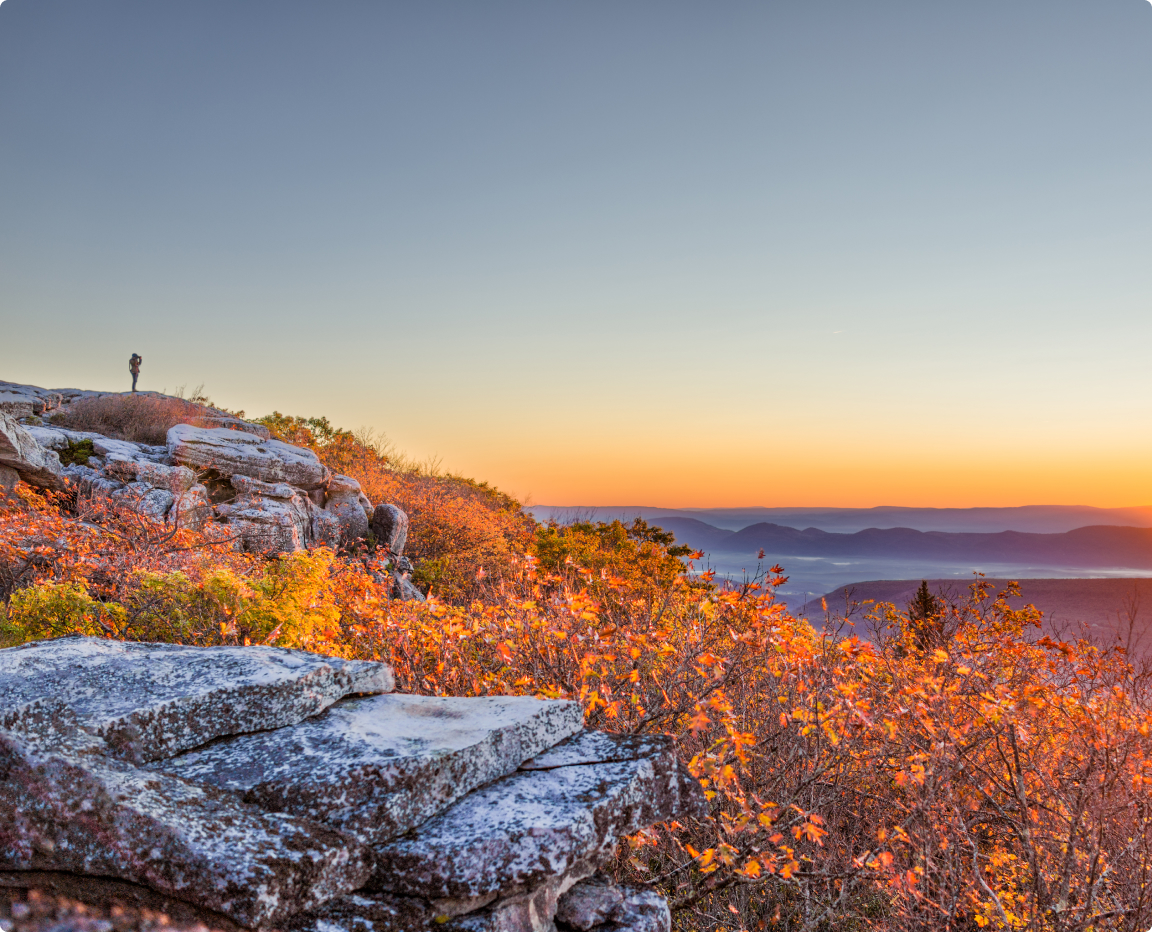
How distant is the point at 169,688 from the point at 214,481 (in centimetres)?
1409

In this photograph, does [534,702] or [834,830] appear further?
[834,830]

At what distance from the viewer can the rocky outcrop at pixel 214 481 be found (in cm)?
1273

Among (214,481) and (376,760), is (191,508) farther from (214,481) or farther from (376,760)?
(376,760)

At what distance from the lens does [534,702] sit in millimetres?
3664

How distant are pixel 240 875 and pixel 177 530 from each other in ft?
34.4

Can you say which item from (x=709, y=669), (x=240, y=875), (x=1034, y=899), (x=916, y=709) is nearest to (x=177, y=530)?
(x=709, y=669)

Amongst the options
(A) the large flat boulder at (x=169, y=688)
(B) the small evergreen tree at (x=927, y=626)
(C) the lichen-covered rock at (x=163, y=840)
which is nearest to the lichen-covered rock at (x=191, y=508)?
(A) the large flat boulder at (x=169, y=688)

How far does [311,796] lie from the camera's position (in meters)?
2.76

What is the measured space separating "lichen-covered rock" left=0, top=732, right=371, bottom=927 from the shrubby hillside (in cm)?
209

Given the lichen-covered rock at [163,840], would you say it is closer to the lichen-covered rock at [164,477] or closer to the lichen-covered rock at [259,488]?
the lichen-covered rock at [164,477]

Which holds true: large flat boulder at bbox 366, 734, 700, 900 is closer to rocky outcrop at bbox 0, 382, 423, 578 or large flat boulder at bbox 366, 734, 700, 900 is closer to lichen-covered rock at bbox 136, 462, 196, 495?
rocky outcrop at bbox 0, 382, 423, 578

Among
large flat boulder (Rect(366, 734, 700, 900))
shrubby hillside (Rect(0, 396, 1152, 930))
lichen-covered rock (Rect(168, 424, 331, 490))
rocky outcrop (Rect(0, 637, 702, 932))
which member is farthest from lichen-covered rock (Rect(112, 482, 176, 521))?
large flat boulder (Rect(366, 734, 700, 900))

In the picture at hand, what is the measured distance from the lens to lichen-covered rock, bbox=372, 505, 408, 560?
57.7ft

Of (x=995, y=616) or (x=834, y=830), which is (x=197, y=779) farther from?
(x=995, y=616)
